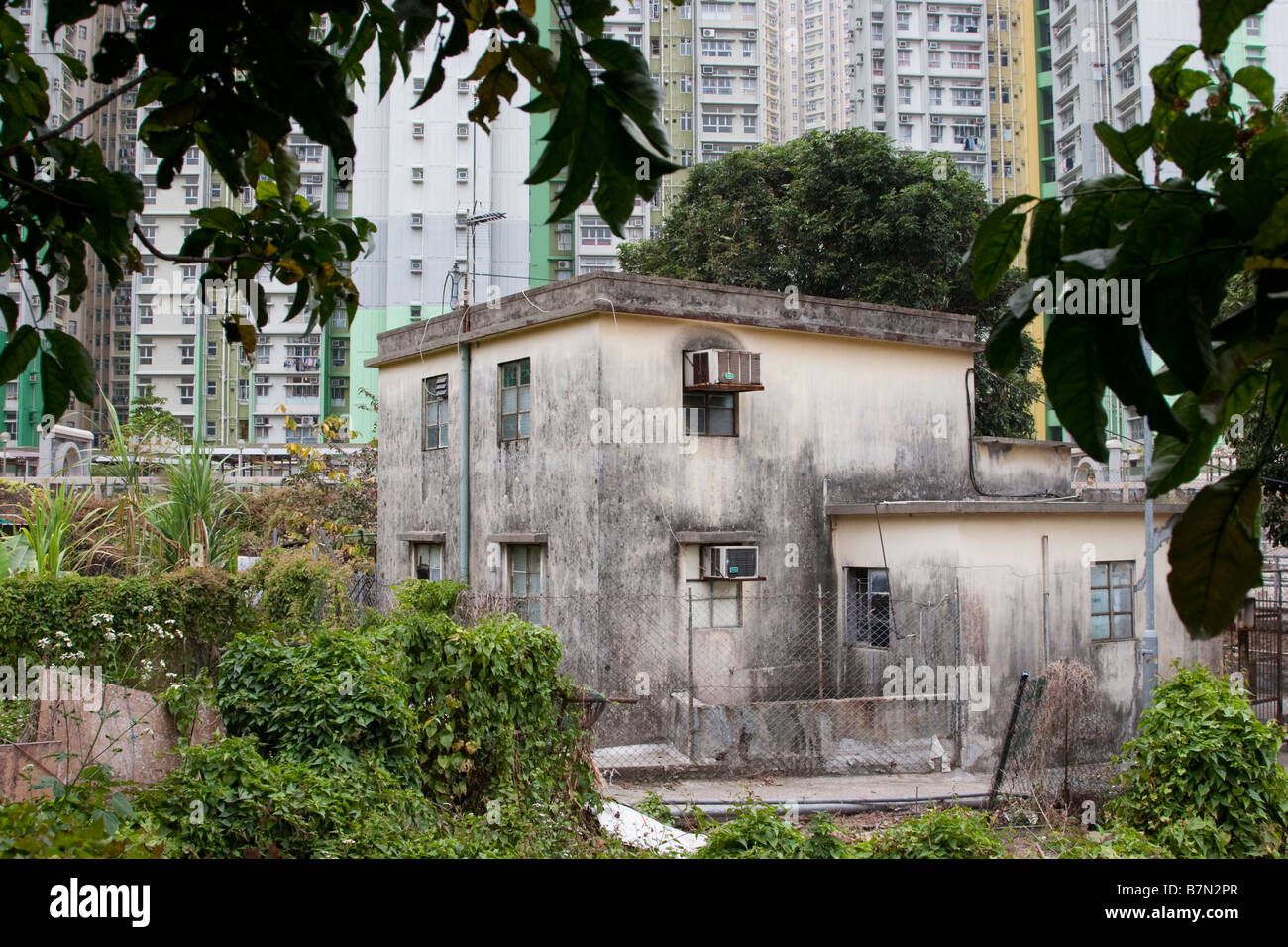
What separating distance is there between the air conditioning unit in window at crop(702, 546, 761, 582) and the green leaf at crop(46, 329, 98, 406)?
11522 mm

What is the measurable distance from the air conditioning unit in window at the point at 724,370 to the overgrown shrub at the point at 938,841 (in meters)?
7.55

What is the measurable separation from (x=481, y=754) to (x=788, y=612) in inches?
266

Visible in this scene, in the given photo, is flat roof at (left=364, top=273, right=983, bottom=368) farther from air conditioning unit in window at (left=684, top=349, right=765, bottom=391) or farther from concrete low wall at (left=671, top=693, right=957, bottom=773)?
concrete low wall at (left=671, top=693, right=957, bottom=773)

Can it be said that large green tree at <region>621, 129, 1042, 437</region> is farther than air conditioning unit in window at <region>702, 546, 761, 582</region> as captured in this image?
Yes

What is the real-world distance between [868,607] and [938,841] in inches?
313

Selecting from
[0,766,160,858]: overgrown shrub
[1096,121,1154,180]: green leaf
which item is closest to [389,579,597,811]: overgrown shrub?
[0,766,160,858]: overgrown shrub

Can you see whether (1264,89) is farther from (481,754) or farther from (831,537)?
(831,537)

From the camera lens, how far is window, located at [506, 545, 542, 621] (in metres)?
13.8

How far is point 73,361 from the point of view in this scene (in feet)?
6.13

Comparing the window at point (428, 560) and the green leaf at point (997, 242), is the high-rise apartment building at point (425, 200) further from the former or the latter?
the green leaf at point (997, 242)

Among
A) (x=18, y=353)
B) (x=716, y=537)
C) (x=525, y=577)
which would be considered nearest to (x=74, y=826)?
(x=18, y=353)

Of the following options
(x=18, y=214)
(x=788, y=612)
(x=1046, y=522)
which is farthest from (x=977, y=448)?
(x=18, y=214)

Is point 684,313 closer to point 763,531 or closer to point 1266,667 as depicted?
point 763,531

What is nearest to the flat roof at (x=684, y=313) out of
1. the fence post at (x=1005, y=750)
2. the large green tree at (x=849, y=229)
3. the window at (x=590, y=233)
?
the fence post at (x=1005, y=750)
